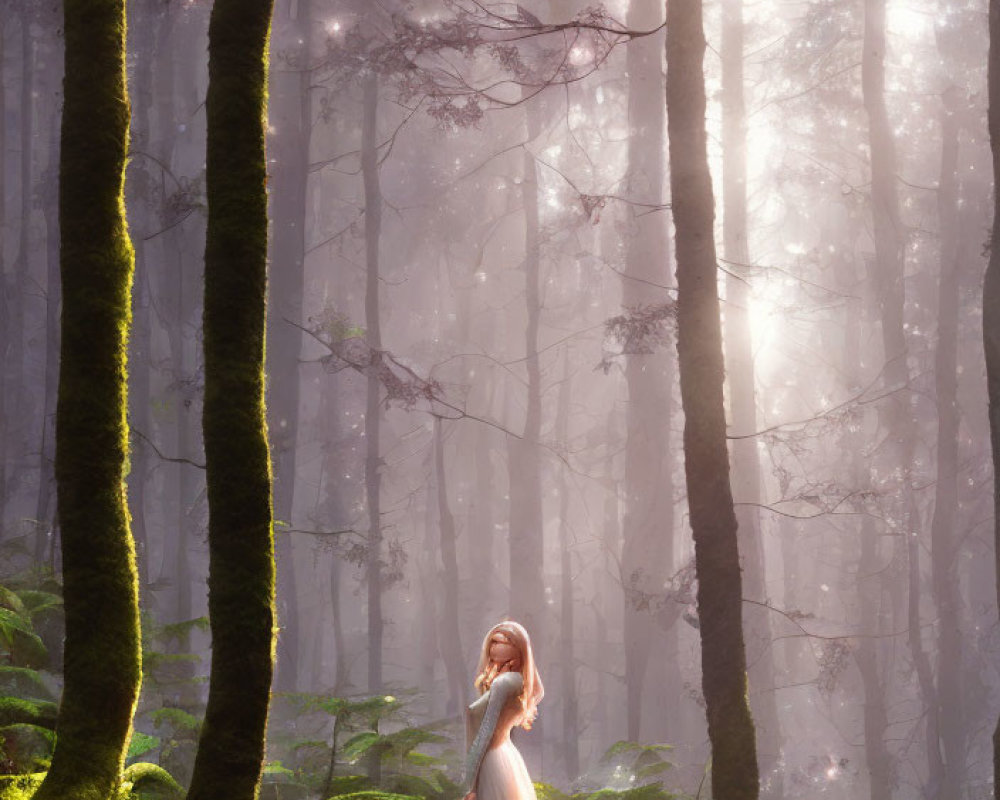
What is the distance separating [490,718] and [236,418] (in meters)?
3.01

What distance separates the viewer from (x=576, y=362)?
4444 centimetres

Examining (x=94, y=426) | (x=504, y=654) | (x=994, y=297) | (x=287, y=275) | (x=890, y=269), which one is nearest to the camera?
(x=94, y=426)

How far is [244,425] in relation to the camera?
4707mm

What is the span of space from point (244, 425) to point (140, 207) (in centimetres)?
2454

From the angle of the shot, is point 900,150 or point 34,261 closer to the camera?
point 900,150

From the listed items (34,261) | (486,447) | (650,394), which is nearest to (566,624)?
(486,447)

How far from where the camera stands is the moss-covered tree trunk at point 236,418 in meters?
4.51

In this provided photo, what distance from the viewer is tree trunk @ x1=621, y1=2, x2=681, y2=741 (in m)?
21.5

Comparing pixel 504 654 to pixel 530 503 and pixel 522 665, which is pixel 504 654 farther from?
pixel 530 503

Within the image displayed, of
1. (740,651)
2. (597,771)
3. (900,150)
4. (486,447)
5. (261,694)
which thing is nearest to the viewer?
(261,694)

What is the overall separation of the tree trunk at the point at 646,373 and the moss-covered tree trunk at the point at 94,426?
16.8 m

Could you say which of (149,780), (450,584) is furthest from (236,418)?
(450,584)

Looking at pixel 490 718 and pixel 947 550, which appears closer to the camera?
pixel 490 718

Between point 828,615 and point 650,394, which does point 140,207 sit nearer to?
point 650,394
